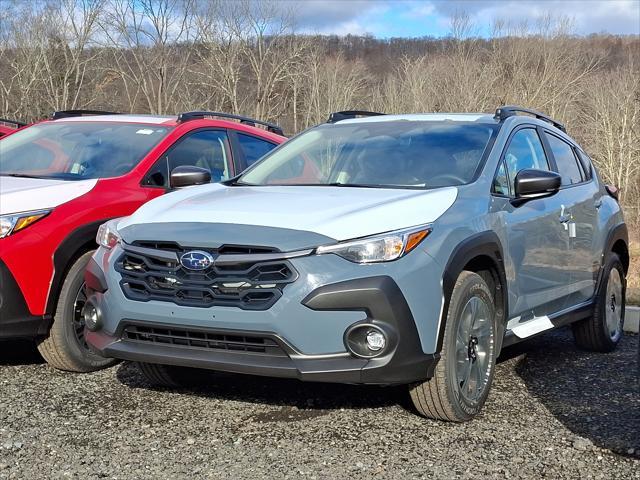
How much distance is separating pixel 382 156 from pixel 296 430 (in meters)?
1.78

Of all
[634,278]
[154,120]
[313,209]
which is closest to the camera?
[313,209]

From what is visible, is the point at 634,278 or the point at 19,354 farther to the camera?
the point at 634,278

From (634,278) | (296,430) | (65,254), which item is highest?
(65,254)

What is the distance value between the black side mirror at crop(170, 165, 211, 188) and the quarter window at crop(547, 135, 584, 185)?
245cm

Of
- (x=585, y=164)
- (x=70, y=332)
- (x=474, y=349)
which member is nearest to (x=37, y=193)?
(x=70, y=332)

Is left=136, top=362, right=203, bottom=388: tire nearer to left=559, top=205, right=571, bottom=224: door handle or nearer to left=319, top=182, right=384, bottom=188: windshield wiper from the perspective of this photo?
left=319, top=182, right=384, bottom=188: windshield wiper

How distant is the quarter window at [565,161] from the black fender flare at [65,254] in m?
3.23

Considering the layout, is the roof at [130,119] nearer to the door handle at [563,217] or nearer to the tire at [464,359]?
the door handle at [563,217]

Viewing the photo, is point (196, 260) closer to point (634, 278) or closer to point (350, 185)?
point (350, 185)

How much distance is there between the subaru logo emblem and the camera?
359 centimetres

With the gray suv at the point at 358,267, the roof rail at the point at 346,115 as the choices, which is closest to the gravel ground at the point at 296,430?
the gray suv at the point at 358,267

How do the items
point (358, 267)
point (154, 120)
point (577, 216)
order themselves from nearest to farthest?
point (358, 267) < point (577, 216) < point (154, 120)

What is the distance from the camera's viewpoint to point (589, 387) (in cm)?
488

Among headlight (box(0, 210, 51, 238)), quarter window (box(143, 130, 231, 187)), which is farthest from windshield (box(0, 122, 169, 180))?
headlight (box(0, 210, 51, 238))
